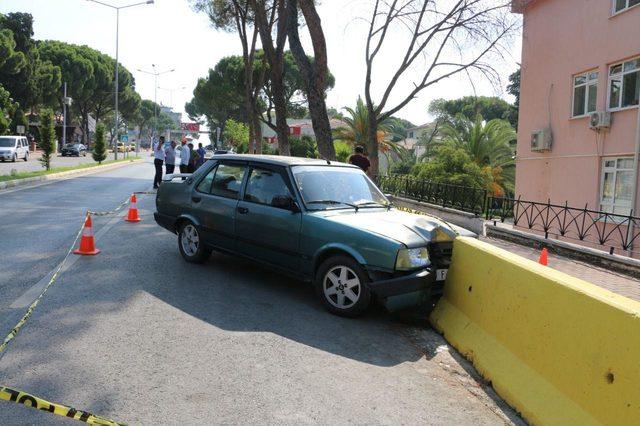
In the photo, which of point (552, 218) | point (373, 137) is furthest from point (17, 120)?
point (552, 218)

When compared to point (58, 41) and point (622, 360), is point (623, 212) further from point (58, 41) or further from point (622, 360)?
point (58, 41)

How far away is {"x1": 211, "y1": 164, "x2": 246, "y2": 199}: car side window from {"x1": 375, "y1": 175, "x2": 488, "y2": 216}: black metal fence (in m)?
9.06

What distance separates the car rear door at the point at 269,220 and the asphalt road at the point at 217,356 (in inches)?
18.2

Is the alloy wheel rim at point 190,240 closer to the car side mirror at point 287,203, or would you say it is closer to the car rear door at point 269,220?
the car rear door at point 269,220

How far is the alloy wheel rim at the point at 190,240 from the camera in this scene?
7.32 meters

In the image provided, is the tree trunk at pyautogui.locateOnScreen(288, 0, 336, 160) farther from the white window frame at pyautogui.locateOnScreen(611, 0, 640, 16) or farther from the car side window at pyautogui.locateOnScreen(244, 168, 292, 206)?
the white window frame at pyautogui.locateOnScreen(611, 0, 640, 16)

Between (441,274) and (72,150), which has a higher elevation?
(72,150)

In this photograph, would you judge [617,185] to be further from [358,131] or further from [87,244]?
[358,131]

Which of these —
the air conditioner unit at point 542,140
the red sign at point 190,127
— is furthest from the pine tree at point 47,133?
the red sign at point 190,127

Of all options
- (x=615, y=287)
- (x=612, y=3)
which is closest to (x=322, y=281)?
(x=615, y=287)

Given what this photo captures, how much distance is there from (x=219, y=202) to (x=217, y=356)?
3.05 m

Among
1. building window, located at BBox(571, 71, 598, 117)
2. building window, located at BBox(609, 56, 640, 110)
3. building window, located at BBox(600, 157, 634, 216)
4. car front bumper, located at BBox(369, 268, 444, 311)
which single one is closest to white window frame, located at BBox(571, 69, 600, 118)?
building window, located at BBox(571, 71, 598, 117)

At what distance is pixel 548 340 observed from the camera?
3.57 m

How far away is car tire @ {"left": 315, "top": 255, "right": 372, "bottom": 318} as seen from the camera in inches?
208
